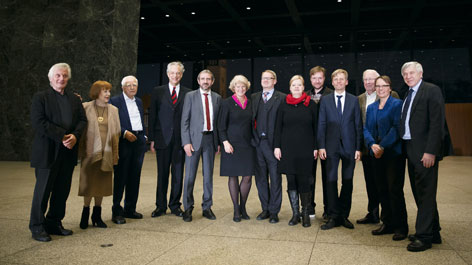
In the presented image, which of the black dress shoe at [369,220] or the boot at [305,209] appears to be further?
the black dress shoe at [369,220]

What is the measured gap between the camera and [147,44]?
46.6 feet

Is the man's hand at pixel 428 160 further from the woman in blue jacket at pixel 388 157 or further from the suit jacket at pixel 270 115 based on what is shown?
the suit jacket at pixel 270 115

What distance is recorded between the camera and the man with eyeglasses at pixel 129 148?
323cm

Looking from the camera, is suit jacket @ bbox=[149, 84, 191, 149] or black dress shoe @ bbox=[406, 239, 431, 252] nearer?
black dress shoe @ bbox=[406, 239, 431, 252]

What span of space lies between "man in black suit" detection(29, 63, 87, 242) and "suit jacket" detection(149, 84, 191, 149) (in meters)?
0.81

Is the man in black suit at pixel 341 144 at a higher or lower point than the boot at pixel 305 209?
higher

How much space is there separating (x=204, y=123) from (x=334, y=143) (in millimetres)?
1336

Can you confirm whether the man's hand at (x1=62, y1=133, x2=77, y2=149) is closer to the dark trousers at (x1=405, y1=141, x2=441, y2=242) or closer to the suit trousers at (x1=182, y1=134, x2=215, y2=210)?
the suit trousers at (x1=182, y1=134, x2=215, y2=210)


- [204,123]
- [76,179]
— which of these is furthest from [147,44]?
[204,123]

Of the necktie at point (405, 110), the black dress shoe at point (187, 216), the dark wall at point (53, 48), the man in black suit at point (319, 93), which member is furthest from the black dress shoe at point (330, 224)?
the dark wall at point (53, 48)

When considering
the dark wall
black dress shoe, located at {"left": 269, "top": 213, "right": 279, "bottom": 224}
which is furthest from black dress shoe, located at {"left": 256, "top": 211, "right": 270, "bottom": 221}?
the dark wall

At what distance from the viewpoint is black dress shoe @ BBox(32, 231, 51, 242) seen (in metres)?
2.47

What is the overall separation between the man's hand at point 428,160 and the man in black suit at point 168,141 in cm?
229

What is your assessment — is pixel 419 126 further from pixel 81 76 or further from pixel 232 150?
pixel 81 76
